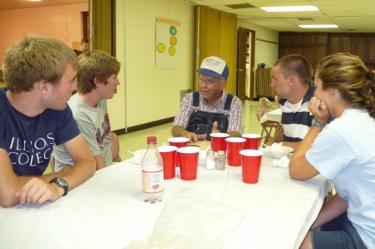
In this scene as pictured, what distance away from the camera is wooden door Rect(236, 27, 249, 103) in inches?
433

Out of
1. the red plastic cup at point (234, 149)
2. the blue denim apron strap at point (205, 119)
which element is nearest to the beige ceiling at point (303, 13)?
the blue denim apron strap at point (205, 119)

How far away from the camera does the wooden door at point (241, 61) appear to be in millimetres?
11000

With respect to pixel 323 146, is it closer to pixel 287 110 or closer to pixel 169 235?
pixel 169 235

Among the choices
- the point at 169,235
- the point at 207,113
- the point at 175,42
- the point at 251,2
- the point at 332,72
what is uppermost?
the point at 251,2

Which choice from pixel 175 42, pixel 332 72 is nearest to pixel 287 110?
pixel 332 72

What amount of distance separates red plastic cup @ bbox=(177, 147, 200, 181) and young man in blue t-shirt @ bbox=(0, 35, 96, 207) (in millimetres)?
437

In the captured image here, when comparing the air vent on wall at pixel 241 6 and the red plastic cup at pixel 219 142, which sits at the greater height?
the air vent on wall at pixel 241 6

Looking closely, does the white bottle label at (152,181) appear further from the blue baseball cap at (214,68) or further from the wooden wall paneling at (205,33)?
the wooden wall paneling at (205,33)

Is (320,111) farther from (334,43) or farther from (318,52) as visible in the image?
(334,43)

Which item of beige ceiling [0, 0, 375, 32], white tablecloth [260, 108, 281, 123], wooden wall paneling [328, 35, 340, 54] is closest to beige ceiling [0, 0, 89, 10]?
beige ceiling [0, 0, 375, 32]

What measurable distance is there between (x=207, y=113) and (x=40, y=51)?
160 centimetres

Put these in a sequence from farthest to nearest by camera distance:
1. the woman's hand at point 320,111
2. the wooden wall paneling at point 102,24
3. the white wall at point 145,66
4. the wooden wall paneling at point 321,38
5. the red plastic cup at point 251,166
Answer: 1. the wooden wall paneling at point 321,38
2. the white wall at point 145,66
3. the wooden wall paneling at point 102,24
4. the woman's hand at point 320,111
5. the red plastic cup at point 251,166

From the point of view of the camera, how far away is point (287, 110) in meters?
2.63

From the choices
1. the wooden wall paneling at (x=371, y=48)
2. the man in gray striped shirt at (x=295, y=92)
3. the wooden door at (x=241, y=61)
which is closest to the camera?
the man in gray striped shirt at (x=295, y=92)
